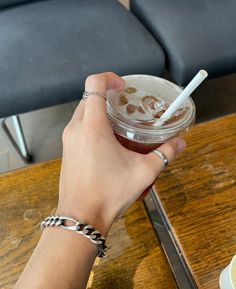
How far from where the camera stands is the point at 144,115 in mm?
583

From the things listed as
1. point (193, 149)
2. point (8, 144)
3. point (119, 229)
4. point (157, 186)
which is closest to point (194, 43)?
point (193, 149)

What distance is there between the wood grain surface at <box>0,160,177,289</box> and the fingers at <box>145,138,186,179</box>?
0.15 metres

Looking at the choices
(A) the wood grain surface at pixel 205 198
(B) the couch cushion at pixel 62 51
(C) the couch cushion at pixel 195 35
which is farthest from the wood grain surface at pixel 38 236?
(C) the couch cushion at pixel 195 35

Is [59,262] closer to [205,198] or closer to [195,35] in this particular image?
[205,198]

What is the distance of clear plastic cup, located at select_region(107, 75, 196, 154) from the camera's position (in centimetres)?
55

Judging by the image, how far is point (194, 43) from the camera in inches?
42.0

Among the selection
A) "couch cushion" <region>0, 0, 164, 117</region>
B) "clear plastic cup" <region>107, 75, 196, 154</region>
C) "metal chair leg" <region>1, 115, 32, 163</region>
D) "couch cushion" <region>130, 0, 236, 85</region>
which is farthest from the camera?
"metal chair leg" <region>1, 115, 32, 163</region>

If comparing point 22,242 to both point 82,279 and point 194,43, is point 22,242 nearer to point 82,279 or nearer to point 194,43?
point 82,279

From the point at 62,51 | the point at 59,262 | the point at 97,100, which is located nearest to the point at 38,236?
the point at 59,262

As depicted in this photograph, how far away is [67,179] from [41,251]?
0.11m

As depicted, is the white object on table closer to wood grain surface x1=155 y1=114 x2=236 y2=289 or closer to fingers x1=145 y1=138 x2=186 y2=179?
wood grain surface x1=155 y1=114 x2=236 y2=289

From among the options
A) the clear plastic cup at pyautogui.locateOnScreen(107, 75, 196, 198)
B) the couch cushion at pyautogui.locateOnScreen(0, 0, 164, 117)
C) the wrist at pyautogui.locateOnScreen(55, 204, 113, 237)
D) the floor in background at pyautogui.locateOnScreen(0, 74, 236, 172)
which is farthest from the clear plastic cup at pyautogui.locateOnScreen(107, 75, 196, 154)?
the floor in background at pyautogui.locateOnScreen(0, 74, 236, 172)

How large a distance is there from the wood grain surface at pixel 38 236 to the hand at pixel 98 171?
0.36 feet

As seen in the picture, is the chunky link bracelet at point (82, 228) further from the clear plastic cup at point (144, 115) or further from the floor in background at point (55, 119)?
the floor in background at point (55, 119)
